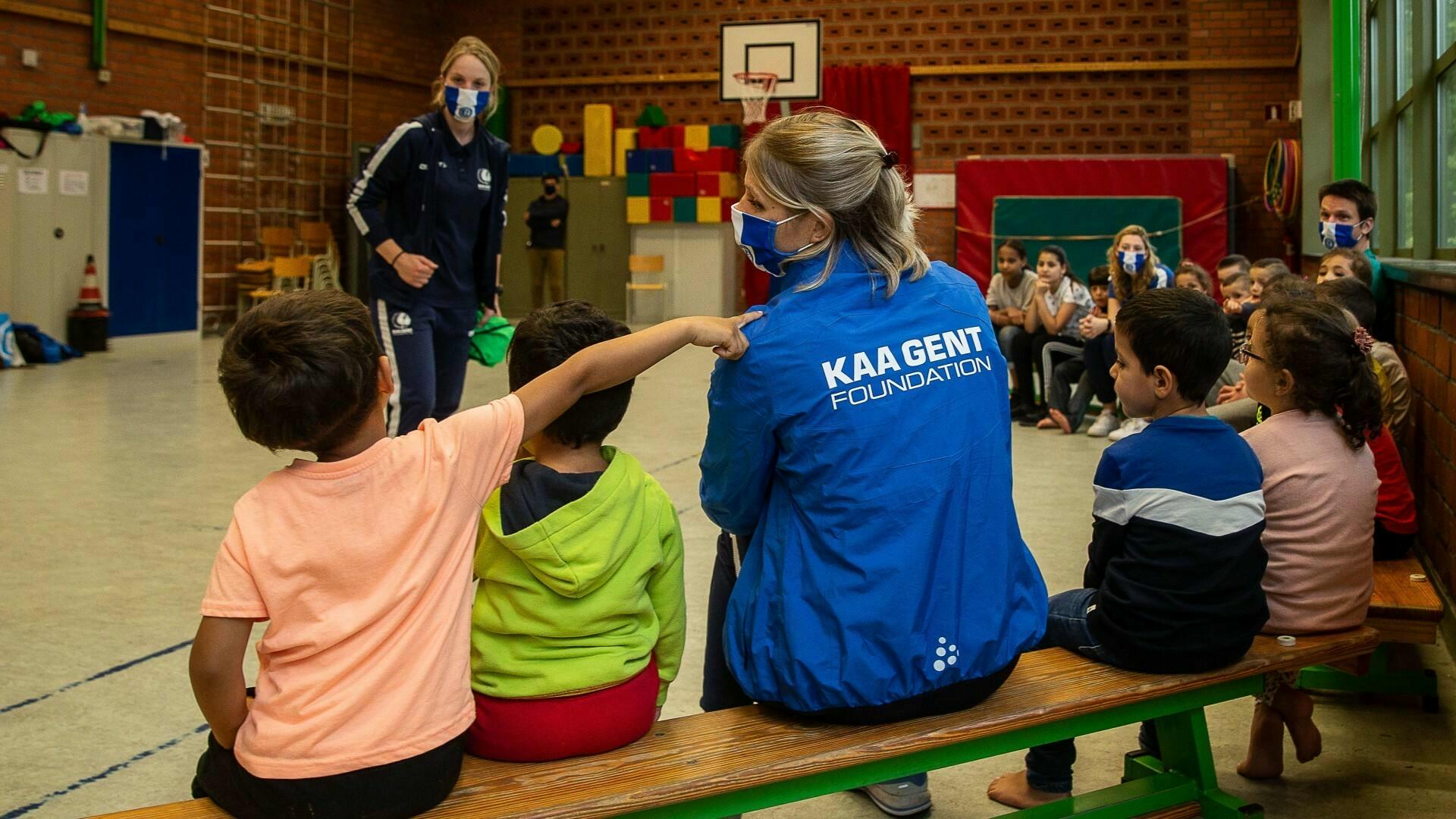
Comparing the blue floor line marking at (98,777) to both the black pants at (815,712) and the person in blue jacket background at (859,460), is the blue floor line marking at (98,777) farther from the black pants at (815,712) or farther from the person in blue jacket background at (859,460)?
the person in blue jacket background at (859,460)

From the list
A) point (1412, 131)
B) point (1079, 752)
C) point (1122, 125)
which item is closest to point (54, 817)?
point (1079, 752)

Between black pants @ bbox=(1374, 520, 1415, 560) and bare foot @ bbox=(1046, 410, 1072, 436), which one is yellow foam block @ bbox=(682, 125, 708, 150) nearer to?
bare foot @ bbox=(1046, 410, 1072, 436)

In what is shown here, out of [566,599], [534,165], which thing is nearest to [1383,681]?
[566,599]

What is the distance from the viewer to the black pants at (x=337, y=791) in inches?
61.1

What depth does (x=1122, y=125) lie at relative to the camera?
14.5 meters

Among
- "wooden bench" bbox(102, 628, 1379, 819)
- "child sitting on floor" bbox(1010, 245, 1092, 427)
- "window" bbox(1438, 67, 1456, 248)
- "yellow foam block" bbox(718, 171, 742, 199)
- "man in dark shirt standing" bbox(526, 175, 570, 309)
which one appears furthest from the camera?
"yellow foam block" bbox(718, 171, 742, 199)

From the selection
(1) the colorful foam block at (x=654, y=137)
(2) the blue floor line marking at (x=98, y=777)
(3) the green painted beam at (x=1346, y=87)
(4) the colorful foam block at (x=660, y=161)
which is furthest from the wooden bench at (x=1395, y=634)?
(1) the colorful foam block at (x=654, y=137)

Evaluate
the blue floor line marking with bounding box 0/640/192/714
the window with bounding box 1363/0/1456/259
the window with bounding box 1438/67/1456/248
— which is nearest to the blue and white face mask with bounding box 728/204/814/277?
the blue floor line marking with bounding box 0/640/192/714

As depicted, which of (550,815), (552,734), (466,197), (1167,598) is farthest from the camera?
(466,197)

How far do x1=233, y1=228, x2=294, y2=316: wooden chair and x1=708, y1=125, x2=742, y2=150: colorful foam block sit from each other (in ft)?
15.5

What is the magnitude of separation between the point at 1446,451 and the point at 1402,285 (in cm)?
105

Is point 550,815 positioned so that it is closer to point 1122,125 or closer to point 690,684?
point 690,684

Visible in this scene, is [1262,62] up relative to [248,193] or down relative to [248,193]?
up

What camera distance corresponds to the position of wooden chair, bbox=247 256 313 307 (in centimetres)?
1298
